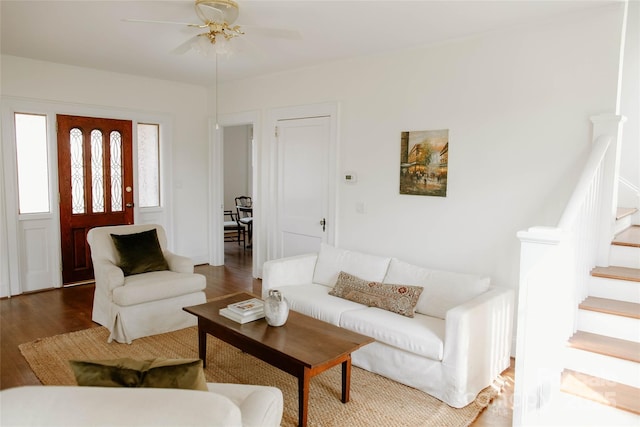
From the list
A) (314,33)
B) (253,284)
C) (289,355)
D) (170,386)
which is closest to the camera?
(170,386)

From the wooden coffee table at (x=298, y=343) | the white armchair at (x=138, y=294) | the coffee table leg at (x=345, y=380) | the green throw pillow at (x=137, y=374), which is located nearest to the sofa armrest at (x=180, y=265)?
the white armchair at (x=138, y=294)

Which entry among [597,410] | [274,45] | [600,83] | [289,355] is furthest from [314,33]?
[597,410]

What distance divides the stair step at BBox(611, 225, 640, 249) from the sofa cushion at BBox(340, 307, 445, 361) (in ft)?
4.61

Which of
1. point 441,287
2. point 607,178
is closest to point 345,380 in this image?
point 441,287

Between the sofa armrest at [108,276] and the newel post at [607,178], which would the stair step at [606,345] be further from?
the sofa armrest at [108,276]

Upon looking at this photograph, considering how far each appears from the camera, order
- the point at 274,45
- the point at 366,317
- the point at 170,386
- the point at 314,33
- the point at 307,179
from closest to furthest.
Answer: the point at 170,386
the point at 366,317
the point at 314,33
the point at 274,45
the point at 307,179

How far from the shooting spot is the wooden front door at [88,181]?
211 inches

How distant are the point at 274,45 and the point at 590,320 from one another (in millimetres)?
3426

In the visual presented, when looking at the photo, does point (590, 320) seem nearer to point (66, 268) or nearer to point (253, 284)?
point (253, 284)

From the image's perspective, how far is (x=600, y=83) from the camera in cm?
311

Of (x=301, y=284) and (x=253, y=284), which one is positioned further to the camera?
(x=253, y=284)

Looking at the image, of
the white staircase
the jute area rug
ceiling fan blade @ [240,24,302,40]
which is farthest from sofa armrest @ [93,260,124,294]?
the white staircase

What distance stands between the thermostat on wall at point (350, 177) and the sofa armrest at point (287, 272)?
894 mm

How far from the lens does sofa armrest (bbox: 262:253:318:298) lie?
4.05 metres
